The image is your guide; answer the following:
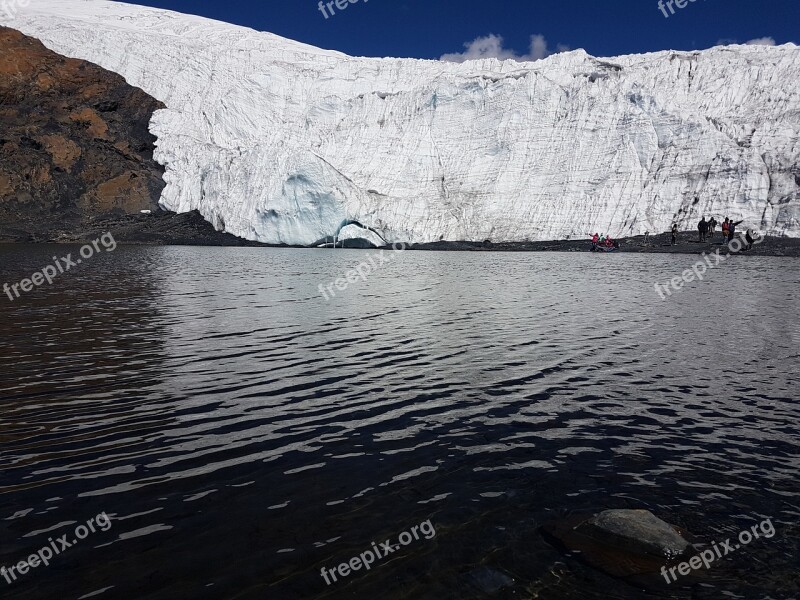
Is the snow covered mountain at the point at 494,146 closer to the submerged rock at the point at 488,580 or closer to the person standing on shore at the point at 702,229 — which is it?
the person standing on shore at the point at 702,229

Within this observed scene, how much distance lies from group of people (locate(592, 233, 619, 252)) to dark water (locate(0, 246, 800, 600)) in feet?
167

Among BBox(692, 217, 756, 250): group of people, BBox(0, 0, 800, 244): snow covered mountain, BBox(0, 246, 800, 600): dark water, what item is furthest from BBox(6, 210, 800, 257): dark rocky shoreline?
BBox(0, 246, 800, 600): dark water

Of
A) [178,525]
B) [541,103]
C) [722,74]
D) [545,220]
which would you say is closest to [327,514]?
[178,525]

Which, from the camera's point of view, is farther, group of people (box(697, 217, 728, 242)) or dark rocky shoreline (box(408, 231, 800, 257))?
group of people (box(697, 217, 728, 242))

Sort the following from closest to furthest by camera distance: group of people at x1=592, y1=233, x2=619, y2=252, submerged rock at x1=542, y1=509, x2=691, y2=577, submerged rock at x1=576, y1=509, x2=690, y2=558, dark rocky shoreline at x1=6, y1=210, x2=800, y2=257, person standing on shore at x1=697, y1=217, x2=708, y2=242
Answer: submerged rock at x1=542, y1=509, x2=691, y2=577 < submerged rock at x1=576, y1=509, x2=690, y2=558 < person standing on shore at x1=697, y1=217, x2=708, y2=242 < dark rocky shoreline at x1=6, y1=210, x2=800, y2=257 < group of people at x1=592, y1=233, x2=619, y2=252

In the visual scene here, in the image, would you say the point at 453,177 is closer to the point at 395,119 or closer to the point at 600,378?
the point at 395,119

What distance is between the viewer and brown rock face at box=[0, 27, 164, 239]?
83.6 metres

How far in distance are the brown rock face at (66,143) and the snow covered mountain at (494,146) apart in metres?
6.10

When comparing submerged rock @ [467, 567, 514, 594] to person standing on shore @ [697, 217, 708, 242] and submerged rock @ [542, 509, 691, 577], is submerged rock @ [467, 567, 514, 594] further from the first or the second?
person standing on shore @ [697, 217, 708, 242]

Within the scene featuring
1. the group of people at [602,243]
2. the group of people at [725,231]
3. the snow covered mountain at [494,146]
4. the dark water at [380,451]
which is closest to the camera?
the dark water at [380,451]

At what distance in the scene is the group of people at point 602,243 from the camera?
65750 millimetres

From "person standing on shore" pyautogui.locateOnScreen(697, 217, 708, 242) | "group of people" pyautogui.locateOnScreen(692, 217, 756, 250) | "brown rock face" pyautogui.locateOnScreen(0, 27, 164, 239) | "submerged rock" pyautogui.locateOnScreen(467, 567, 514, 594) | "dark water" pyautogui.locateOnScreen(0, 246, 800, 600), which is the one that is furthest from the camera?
"brown rock face" pyautogui.locateOnScreen(0, 27, 164, 239)

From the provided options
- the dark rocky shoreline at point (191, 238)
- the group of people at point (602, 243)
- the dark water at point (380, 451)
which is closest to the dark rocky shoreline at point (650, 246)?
the dark rocky shoreline at point (191, 238)

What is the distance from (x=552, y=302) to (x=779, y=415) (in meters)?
14.1
